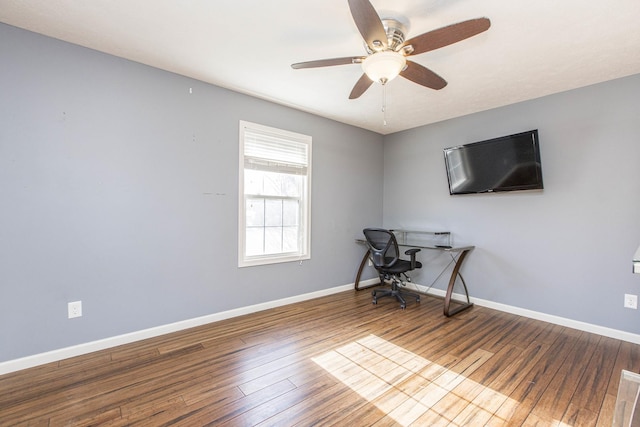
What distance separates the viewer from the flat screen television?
121 inches

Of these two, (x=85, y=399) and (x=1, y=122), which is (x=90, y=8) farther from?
(x=85, y=399)

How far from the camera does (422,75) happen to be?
83.4 inches

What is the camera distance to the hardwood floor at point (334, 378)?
5.43 feet

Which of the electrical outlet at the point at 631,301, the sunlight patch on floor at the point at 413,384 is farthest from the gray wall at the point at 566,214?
the sunlight patch on floor at the point at 413,384

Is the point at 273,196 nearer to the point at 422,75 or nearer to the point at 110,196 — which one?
A: the point at 110,196

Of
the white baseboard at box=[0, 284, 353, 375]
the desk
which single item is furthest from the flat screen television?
the white baseboard at box=[0, 284, 353, 375]

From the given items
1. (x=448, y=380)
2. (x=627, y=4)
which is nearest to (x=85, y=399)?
(x=448, y=380)

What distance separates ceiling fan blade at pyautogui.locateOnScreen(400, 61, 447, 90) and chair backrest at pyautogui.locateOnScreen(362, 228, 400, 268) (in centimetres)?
173

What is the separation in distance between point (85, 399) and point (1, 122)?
1982 millimetres

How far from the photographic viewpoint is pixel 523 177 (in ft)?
10.3

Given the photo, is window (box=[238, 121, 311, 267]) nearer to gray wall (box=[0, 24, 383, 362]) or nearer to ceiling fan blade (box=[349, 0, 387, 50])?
gray wall (box=[0, 24, 383, 362])

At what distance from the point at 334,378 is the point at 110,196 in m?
2.32

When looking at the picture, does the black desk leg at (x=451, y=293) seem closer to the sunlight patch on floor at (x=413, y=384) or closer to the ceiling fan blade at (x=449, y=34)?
the sunlight patch on floor at (x=413, y=384)

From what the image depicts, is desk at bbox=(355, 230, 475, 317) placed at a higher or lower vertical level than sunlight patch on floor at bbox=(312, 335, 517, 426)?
higher
